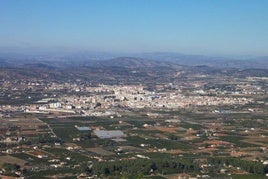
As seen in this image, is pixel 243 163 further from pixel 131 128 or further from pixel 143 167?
pixel 131 128

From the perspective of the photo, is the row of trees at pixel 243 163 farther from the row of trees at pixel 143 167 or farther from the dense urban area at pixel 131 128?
the row of trees at pixel 143 167

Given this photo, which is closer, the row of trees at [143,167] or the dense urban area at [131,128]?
the row of trees at [143,167]

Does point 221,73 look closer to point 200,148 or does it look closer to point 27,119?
point 27,119

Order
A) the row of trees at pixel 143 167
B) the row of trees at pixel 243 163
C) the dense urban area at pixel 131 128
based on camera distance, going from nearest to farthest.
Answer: the row of trees at pixel 143 167 → the row of trees at pixel 243 163 → the dense urban area at pixel 131 128

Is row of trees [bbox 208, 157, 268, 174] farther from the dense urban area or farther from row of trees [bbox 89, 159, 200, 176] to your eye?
row of trees [bbox 89, 159, 200, 176]

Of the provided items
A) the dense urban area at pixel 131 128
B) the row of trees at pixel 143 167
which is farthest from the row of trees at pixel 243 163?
the row of trees at pixel 143 167

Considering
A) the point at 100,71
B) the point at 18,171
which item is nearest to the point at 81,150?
the point at 18,171

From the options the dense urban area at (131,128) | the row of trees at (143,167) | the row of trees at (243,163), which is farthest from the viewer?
the dense urban area at (131,128)

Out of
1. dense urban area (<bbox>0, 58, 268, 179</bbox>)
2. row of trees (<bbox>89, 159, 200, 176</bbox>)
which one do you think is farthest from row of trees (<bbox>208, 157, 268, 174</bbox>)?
row of trees (<bbox>89, 159, 200, 176</bbox>)
